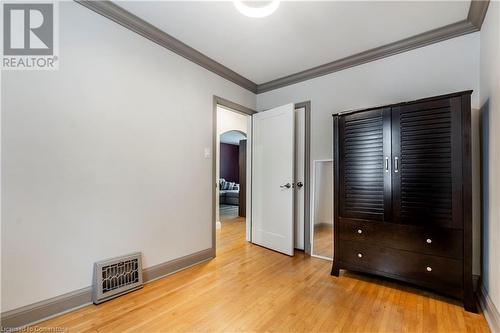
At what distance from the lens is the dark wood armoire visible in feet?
6.35

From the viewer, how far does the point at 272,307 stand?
6.35 ft

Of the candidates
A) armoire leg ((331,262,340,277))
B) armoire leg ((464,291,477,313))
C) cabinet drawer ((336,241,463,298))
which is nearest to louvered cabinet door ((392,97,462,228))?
cabinet drawer ((336,241,463,298))

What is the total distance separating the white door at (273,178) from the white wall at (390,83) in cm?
36

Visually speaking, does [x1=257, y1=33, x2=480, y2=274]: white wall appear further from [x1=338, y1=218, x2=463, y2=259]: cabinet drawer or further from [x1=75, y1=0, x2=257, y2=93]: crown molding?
[x1=75, y1=0, x2=257, y2=93]: crown molding

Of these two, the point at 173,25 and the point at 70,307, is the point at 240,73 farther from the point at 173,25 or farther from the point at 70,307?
the point at 70,307

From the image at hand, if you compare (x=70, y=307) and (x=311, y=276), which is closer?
(x=70, y=307)

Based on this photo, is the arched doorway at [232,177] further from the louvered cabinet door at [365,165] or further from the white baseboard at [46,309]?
the white baseboard at [46,309]

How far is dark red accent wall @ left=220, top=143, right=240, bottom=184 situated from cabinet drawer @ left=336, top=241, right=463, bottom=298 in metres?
8.38

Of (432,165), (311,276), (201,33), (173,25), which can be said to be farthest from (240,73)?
(311,276)

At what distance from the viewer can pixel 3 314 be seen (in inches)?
61.8

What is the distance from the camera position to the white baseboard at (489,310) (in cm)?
160

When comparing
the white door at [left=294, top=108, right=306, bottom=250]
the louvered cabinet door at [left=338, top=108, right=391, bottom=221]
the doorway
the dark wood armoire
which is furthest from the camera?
the doorway

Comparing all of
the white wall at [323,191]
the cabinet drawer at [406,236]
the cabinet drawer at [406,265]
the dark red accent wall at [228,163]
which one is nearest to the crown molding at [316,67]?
the white wall at [323,191]

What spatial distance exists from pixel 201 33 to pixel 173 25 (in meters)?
0.28
